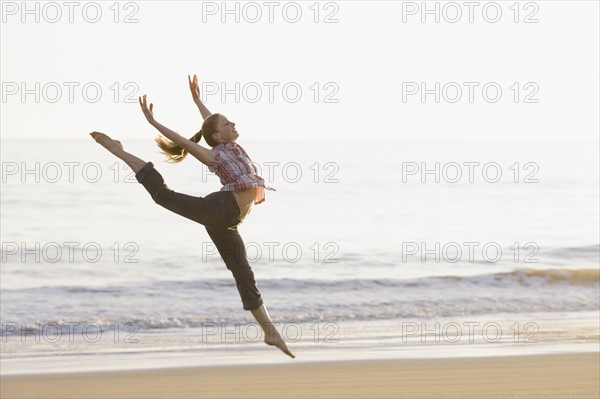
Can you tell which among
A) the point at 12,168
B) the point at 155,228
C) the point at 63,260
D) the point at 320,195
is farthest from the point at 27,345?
the point at 12,168

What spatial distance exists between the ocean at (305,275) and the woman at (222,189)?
6704 mm

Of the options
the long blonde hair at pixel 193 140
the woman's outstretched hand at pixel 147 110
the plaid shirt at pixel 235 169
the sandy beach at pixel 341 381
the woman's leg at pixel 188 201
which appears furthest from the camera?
the sandy beach at pixel 341 381

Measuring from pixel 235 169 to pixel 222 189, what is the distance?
0.51ft

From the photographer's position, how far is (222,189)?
801 cm

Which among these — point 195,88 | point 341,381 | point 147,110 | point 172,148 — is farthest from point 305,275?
point 147,110

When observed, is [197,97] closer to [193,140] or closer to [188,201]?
[193,140]

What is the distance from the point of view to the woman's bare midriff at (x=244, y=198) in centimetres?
796

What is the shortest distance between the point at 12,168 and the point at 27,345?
4354cm

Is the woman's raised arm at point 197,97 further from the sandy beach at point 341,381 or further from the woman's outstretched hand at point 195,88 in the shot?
the sandy beach at point 341,381

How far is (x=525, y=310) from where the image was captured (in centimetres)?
2048

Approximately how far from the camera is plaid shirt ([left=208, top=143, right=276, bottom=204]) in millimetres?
7941

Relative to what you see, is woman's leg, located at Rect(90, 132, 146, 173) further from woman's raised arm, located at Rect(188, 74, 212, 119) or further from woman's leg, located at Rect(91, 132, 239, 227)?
woman's raised arm, located at Rect(188, 74, 212, 119)

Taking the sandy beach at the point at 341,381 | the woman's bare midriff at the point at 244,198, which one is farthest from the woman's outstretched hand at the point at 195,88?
the sandy beach at the point at 341,381

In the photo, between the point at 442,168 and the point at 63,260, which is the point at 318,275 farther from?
the point at 442,168
